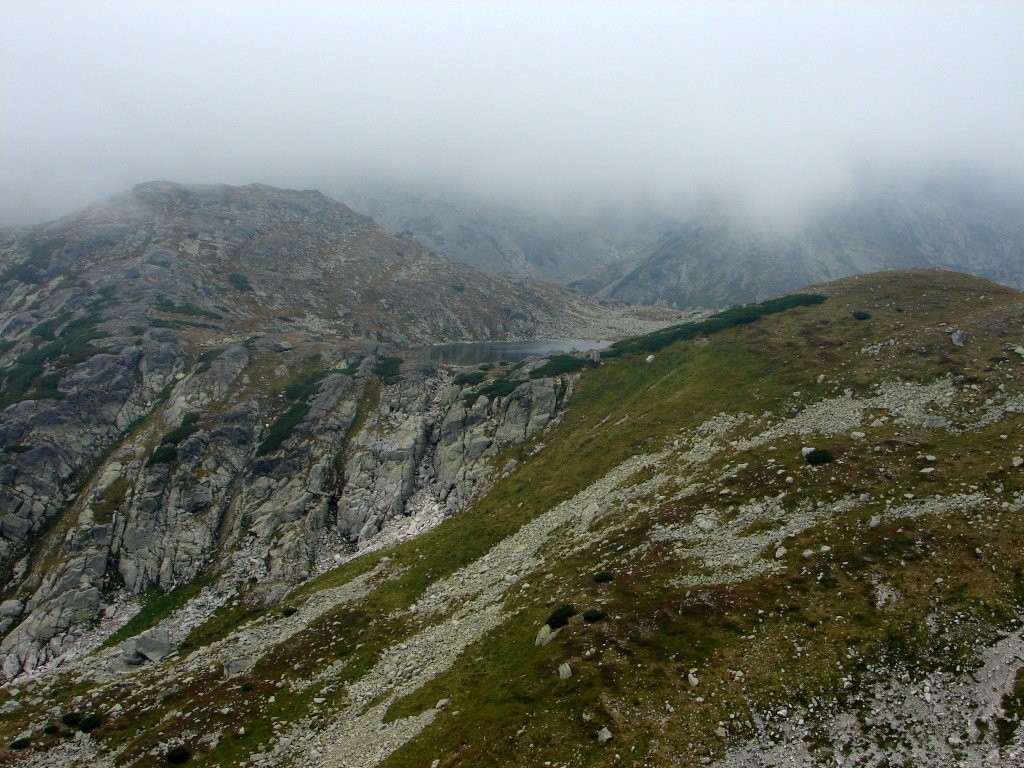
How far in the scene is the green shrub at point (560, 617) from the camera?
3353 cm

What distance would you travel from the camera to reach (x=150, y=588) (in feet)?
215

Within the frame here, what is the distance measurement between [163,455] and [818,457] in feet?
275

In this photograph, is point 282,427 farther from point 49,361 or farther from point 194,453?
point 49,361

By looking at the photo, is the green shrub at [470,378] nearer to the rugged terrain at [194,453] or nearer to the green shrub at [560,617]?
the rugged terrain at [194,453]

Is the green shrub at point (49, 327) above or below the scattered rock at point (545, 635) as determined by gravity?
above

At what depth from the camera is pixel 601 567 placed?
40.3 metres

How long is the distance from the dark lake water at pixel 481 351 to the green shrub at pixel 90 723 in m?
98.9

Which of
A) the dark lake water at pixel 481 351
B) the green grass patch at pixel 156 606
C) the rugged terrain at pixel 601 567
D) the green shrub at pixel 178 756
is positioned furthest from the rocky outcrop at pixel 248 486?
the dark lake water at pixel 481 351

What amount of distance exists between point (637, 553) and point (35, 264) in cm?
19694

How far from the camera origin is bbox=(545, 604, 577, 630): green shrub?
110 feet

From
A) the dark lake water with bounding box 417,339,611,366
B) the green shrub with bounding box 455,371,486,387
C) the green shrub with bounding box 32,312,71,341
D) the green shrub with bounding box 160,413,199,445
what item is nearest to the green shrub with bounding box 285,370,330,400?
the green shrub with bounding box 160,413,199,445

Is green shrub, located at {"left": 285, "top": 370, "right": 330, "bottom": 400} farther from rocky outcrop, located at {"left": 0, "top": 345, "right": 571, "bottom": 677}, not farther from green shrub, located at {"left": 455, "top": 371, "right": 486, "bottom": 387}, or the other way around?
green shrub, located at {"left": 455, "top": 371, "right": 486, "bottom": 387}

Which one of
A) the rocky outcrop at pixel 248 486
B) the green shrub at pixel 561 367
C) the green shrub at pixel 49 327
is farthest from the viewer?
the green shrub at pixel 49 327

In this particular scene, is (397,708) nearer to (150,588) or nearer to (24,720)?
(24,720)
